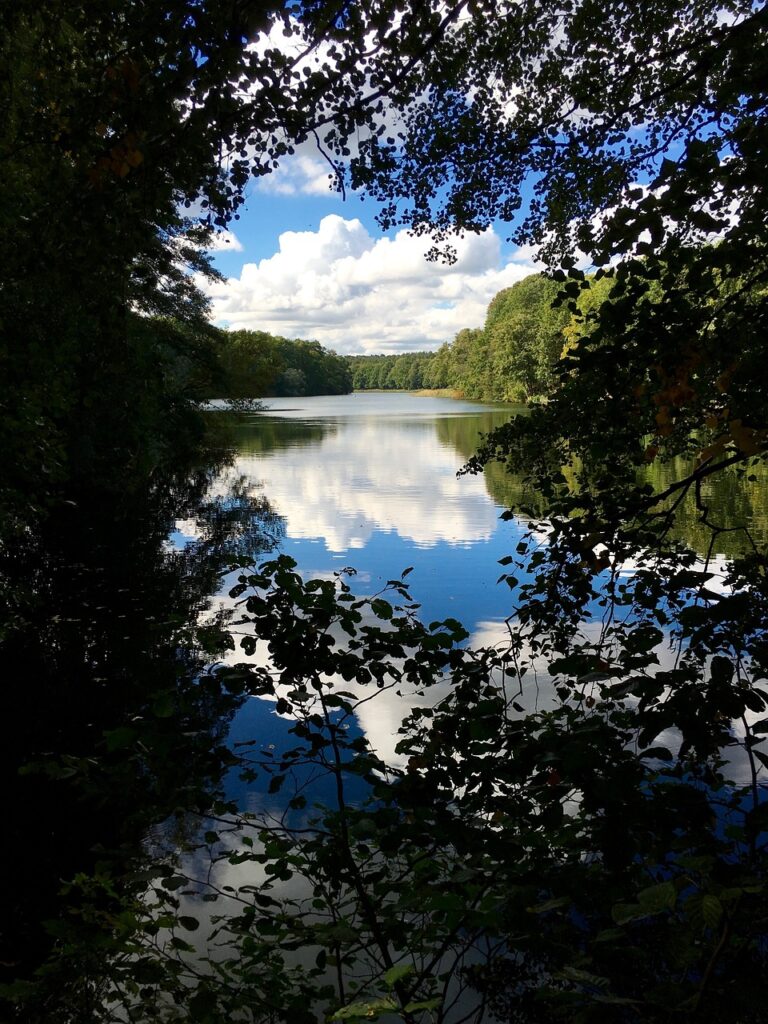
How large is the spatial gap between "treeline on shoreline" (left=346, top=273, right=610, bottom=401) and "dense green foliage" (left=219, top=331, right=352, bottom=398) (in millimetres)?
13957

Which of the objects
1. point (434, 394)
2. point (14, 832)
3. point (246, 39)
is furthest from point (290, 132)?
point (434, 394)

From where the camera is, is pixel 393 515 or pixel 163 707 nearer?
pixel 163 707

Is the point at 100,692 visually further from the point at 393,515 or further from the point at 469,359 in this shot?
the point at 469,359

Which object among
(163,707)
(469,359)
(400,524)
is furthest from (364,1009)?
(469,359)

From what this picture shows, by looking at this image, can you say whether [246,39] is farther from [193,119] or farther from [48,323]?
[48,323]

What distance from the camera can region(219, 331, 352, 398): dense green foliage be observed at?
114 ft

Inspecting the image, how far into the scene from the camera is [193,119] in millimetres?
2809

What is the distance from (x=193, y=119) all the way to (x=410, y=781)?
272 cm

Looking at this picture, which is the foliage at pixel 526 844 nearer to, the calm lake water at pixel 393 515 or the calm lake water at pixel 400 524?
the calm lake water at pixel 400 524

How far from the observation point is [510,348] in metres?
63.8

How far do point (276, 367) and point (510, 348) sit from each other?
31.4 meters

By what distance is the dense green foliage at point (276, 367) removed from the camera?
34.8 meters

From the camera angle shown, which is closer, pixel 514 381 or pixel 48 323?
pixel 48 323

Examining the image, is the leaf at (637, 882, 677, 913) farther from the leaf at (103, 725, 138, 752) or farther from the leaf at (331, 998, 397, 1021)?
the leaf at (103, 725, 138, 752)
